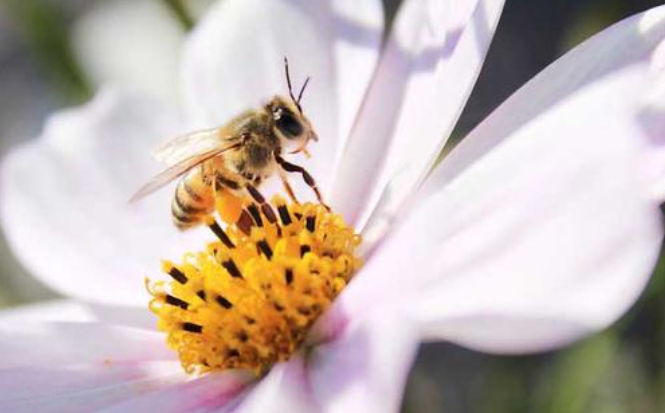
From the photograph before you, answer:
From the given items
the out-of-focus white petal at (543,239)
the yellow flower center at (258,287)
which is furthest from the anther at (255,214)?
the out-of-focus white petal at (543,239)

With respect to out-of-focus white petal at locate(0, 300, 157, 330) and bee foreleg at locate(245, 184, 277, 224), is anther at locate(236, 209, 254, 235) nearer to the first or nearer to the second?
bee foreleg at locate(245, 184, 277, 224)

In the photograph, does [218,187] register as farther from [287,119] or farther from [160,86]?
[160,86]

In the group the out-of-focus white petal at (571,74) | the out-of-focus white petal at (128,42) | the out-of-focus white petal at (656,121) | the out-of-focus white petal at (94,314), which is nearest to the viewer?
the out-of-focus white petal at (656,121)

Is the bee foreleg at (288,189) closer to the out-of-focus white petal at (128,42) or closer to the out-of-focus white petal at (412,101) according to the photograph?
the out-of-focus white petal at (412,101)

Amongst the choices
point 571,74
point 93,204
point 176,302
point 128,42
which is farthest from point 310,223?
point 128,42

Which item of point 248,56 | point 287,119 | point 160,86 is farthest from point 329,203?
point 160,86

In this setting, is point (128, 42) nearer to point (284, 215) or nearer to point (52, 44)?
point (52, 44)
